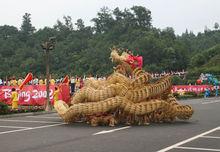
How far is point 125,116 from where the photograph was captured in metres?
16.3

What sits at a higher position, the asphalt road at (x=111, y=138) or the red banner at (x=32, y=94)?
the red banner at (x=32, y=94)

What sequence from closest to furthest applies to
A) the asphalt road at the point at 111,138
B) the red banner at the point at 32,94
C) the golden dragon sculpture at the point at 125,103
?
the asphalt road at the point at 111,138, the golden dragon sculpture at the point at 125,103, the red banner at the point at 32,94

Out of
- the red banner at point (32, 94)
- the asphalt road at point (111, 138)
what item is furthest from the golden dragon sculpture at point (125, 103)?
the red banner at point (32, 94)

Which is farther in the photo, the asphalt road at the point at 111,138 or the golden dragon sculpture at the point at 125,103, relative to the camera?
the golden dragon sculpture at the point at 125,103

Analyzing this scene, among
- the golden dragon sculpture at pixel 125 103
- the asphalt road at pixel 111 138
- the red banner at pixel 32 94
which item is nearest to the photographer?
the asphalt road at pixel 111 138

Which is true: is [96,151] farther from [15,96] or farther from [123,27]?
[123,27]

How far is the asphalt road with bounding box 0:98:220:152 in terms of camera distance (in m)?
10.8

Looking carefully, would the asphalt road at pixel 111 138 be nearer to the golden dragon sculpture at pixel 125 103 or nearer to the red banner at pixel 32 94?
the golden dragon sculpture at pixel 125 103

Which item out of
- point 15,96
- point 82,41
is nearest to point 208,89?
point 15,96

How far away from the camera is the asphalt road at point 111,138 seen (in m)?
10.8

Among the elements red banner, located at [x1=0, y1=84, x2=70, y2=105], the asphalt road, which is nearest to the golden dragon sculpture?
the asphalt road

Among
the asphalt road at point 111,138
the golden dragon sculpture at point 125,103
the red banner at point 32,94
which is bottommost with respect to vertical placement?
the asphalt road at point 111,138

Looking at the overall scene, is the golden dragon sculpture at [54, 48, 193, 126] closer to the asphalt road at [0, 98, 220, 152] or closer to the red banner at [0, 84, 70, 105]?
the asphalt road at [0, 98, 220, 152]

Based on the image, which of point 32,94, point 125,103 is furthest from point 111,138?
point 32,94
